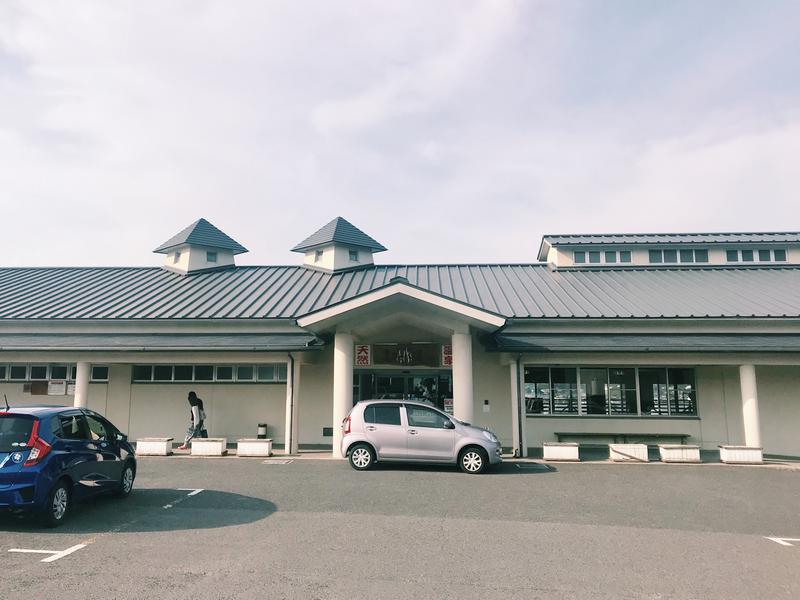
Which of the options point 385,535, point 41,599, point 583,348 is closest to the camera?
point 41,599

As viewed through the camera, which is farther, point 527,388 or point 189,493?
point 527,388

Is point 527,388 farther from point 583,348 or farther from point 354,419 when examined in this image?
point 354,419

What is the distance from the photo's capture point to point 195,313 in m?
17.1

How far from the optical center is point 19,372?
1772 centimetres

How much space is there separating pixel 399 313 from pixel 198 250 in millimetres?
11655

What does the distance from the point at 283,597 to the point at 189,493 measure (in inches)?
204

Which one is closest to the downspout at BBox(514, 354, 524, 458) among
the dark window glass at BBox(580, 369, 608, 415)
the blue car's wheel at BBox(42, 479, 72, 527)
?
the dark window glass at BBox(580, 369, 608, 415)

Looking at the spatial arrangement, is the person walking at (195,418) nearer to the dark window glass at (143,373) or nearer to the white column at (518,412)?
the dark window glass at (143,373)

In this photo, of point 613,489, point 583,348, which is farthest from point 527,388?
point 613,489

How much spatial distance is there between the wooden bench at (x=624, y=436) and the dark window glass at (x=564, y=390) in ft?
2.37

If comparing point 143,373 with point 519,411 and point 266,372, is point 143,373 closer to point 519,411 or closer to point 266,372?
point 266,372

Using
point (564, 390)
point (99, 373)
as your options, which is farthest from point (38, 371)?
point (564, 390)

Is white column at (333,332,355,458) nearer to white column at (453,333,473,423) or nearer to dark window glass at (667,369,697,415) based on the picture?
white column at (453,333,473,423)

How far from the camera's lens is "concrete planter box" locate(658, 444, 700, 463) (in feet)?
44.1
